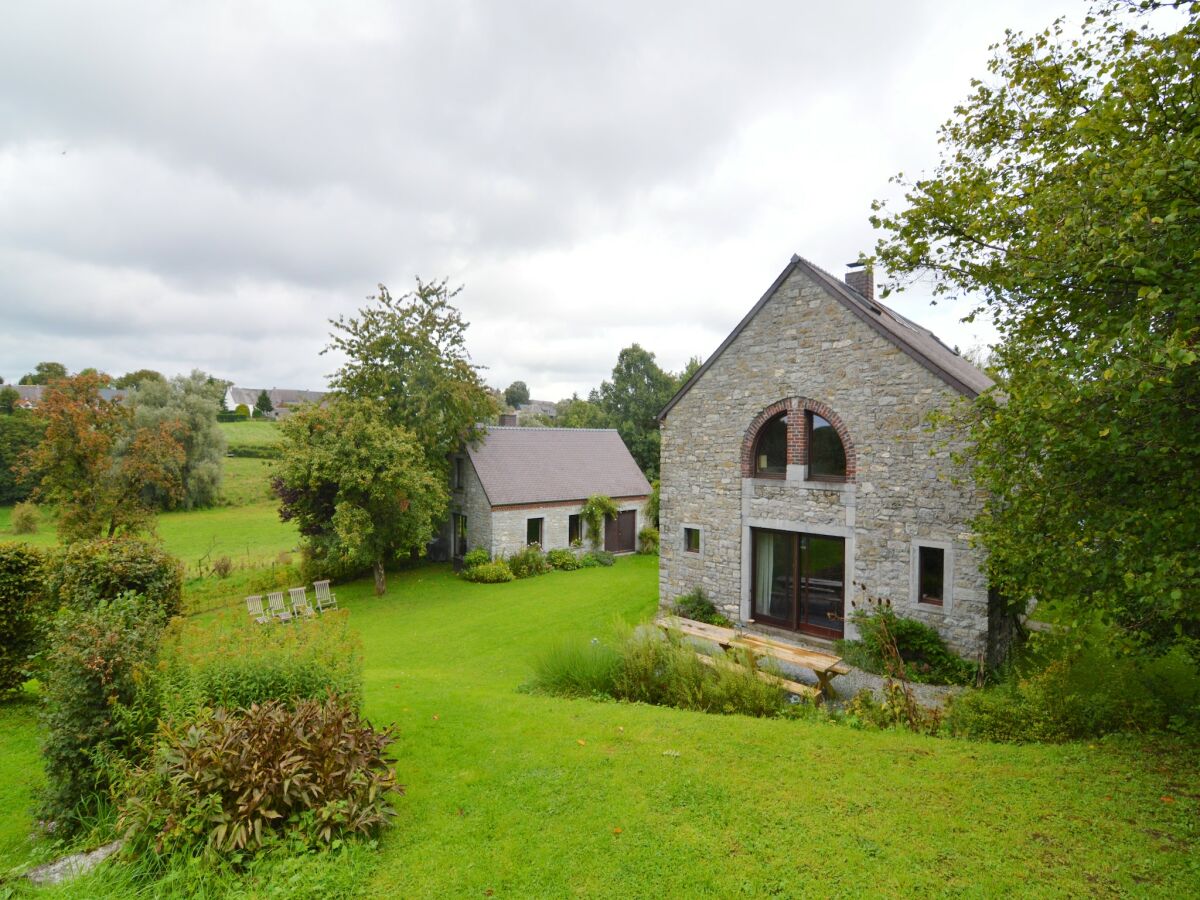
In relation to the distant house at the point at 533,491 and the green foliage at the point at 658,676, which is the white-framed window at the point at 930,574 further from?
the distant house at the point at 533,491

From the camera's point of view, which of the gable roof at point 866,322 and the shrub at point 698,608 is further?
the shrub at point 698,608

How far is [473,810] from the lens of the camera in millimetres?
5059

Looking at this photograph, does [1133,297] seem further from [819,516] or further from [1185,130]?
[819,516]

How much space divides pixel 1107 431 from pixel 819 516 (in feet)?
25.8

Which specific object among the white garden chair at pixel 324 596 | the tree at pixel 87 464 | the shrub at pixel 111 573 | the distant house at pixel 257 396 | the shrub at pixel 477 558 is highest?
the distant house at pixel 257 396

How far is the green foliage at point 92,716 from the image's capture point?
5.13m

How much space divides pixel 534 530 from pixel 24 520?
2484cm

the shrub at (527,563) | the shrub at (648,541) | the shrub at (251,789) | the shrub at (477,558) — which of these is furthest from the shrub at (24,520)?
the shrub at (251,789)

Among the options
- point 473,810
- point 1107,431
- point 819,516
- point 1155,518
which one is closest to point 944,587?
point 819,516

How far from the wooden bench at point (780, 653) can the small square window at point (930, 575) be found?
6.67 feet

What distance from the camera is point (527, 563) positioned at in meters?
21.1

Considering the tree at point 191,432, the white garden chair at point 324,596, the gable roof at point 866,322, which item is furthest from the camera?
the tree at point 191,432

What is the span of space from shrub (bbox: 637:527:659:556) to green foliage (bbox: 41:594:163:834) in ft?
68.0

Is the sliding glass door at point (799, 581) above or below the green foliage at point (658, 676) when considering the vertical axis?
above
